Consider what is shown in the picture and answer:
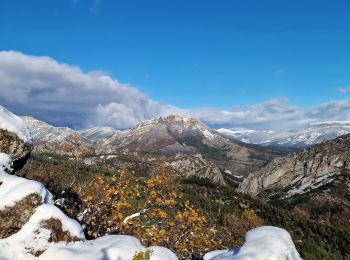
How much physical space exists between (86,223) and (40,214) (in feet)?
21.9

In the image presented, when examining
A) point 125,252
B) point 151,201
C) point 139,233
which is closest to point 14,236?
point 125,252

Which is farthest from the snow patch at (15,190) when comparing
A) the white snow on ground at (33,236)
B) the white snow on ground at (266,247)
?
the white snow on ground at (266,247)

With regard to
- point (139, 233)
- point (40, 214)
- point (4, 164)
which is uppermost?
point (4, 164)

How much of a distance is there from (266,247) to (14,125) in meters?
16.1

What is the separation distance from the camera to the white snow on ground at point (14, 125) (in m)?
25.6

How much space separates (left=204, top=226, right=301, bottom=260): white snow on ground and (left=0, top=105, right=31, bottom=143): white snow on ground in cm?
1329

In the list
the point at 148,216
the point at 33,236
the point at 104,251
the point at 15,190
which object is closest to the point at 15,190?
the point at 15,190

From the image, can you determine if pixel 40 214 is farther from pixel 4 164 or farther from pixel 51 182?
pixel 51 182

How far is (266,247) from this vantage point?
75.8 ft

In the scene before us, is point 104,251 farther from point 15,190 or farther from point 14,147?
point 14,147

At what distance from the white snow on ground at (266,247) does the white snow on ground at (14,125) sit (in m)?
13.3

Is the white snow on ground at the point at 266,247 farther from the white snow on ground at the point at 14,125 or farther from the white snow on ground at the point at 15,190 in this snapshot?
the white snow on ground at the point at 14,125

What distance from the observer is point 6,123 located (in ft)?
84.3

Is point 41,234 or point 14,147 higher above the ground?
point 14,147
